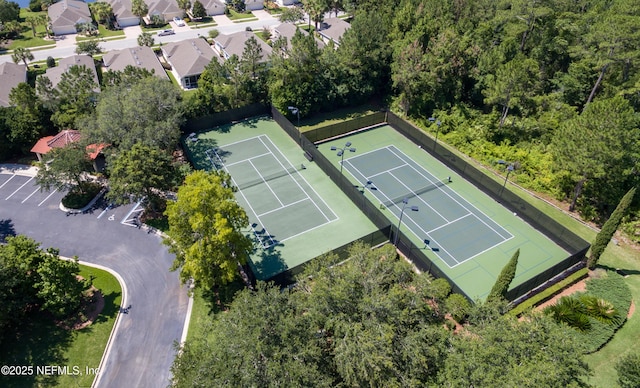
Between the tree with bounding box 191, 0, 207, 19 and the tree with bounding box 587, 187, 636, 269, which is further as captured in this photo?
the tree with bounding box 191, 0, 207, 19

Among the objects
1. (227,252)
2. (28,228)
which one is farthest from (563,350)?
(28,228)

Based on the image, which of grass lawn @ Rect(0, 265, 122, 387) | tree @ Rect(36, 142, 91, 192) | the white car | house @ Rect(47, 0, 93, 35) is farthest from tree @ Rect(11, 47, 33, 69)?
grass lawn @ Rect(0, 265, 122, 387)

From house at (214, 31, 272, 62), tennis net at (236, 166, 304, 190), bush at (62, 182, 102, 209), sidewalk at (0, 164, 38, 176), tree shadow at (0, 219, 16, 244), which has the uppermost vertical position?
house at (214, 31, 272, 62)

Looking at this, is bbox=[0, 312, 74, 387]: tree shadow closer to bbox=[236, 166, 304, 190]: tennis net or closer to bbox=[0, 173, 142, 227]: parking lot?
bbox=[0, 173, 142, 227]: parking lot

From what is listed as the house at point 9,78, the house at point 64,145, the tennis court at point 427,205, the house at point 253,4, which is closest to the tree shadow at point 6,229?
the house at point 64,145

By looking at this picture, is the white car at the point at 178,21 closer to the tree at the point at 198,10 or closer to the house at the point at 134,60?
the tree at the point at 198,10

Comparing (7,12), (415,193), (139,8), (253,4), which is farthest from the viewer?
(253,4)

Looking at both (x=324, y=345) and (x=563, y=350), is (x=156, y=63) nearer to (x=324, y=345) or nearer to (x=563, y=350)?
(x=324, y=345)

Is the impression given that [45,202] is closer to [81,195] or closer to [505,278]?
[81,195]

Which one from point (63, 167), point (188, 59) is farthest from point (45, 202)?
point (188, 59)
